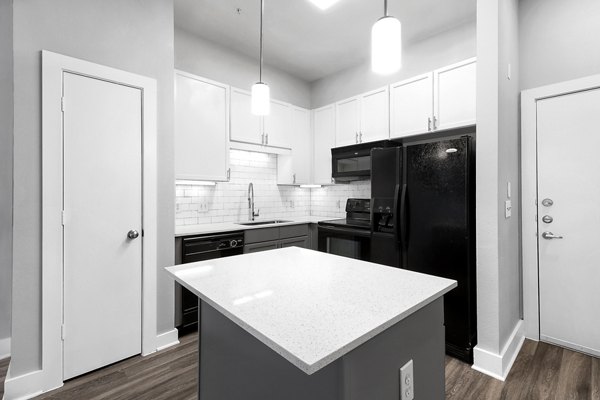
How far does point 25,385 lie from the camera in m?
1.83

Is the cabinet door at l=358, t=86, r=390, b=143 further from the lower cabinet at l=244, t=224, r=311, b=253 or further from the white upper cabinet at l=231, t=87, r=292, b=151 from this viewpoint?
the lower cabinet at l=244, t=224, r=311, b=253

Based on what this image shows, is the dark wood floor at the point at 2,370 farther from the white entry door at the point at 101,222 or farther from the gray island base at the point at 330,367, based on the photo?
the gray island base at the point at 330,367

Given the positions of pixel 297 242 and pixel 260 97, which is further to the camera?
pixel 297 242

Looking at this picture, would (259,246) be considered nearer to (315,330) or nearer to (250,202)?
(250,202)

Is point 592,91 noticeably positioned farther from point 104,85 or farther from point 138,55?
point 104,85

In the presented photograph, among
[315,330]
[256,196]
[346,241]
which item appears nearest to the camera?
[315,330]

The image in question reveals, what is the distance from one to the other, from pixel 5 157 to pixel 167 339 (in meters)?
1.93

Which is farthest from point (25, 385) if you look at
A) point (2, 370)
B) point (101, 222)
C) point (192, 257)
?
point (192, 257)

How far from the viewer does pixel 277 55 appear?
12.2 ft

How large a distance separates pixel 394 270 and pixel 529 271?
6.43ft

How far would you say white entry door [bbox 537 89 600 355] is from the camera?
228cm

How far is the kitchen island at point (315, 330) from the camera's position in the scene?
792 mm

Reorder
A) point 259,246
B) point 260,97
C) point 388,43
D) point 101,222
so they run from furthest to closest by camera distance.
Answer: point 259,246, point 101,222, point 260,97, point 388,43

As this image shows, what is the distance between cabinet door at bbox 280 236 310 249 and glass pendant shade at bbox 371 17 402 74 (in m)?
2.56
